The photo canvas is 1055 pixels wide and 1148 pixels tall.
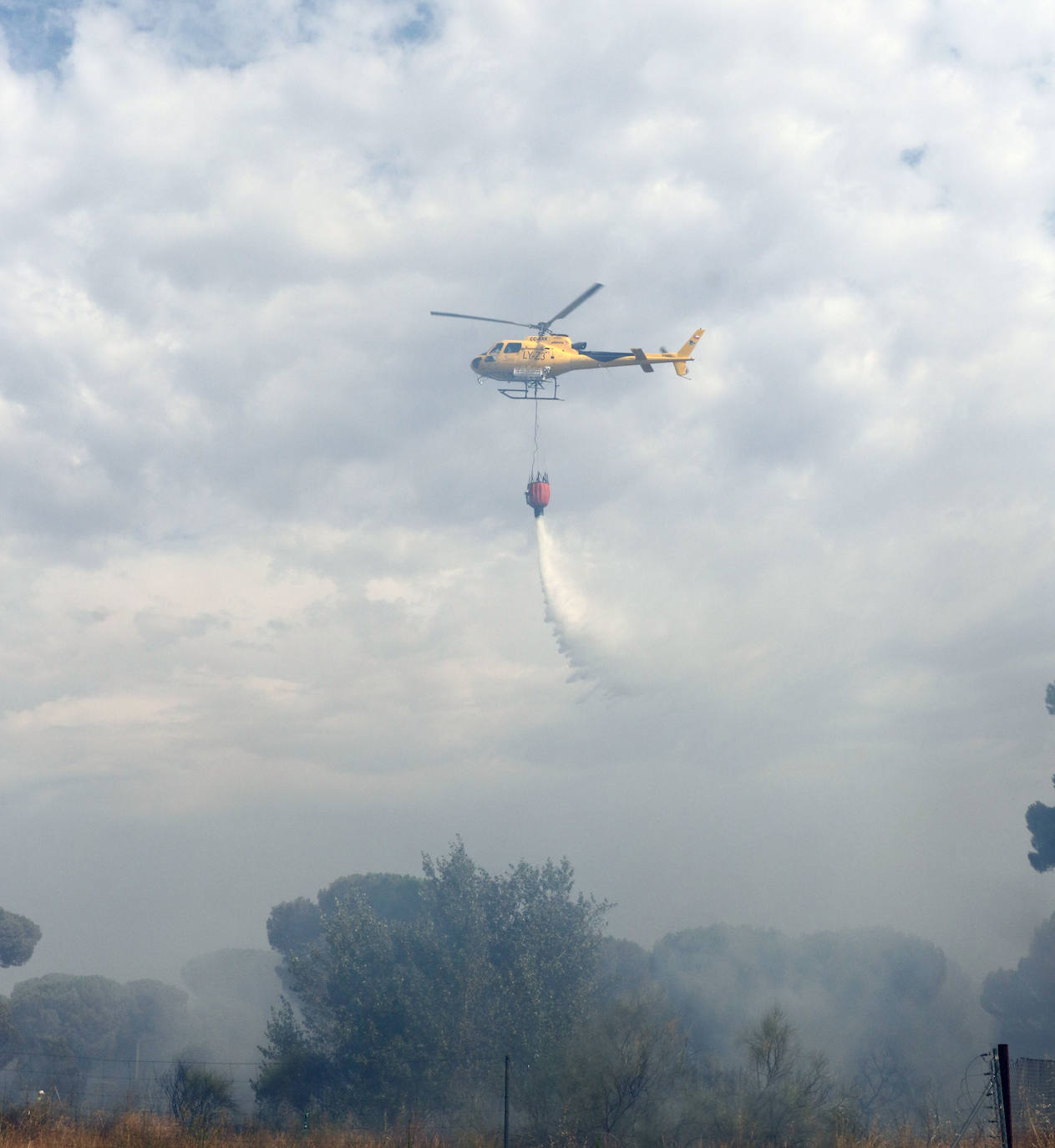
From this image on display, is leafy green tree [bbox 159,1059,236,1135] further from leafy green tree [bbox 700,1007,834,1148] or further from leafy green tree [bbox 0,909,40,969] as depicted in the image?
leafy green tree [bbox 0,909,40,969]

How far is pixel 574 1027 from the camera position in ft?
160

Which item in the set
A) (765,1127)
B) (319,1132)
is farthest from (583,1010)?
(319,1132)

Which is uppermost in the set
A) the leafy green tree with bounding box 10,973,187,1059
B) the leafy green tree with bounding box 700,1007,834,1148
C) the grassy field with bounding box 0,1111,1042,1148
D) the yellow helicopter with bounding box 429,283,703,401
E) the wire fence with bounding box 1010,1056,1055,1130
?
the yellow helicopter with bounding box 429,283,703,401

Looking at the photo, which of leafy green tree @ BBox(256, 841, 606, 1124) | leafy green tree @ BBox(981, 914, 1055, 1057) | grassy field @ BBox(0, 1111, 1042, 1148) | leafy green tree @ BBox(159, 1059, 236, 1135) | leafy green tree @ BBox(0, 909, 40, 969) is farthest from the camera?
leafy green tree @ BBox(0, 909, 40, 969)

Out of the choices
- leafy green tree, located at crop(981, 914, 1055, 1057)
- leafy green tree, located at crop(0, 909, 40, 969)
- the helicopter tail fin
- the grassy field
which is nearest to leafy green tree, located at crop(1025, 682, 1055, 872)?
leafy green tree, located at crop(981, 914, 1055, 1057)

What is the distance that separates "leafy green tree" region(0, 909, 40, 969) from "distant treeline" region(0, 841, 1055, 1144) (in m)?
7.35

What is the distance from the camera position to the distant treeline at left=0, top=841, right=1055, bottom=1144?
118ft

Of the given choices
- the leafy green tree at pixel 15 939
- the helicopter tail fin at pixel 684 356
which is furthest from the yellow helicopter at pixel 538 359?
the leafy green tree at pixel 15 939

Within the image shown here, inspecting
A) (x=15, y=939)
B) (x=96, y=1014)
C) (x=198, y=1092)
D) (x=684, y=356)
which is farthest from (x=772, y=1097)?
(x=15, y=939)

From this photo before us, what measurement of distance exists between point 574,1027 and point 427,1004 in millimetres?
7697

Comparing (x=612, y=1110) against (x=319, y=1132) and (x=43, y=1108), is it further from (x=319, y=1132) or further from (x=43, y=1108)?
(x=43, y=1108)

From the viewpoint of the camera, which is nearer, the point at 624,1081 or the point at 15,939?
the point at 624,1081

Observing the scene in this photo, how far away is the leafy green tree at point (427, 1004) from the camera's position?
48.8m

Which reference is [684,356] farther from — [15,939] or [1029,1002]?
[15,939]
